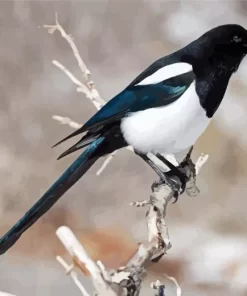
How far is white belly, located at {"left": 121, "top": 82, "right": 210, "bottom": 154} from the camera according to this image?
38.8 inches

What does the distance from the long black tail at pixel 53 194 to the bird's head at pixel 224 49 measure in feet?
0.89

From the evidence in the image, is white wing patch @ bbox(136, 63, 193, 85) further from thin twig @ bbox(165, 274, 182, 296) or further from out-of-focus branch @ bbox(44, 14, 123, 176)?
thin twig @ bbox(165, 274, 182, 296)

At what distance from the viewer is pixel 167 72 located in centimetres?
102

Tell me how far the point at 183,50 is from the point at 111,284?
0.53 metres

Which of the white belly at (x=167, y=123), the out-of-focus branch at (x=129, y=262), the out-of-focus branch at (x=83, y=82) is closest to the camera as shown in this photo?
the out-of-focus branch at (x=129, y=262)

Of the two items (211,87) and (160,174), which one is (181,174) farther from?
(211,87)

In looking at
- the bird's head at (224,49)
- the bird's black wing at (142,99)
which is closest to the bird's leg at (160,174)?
the bird's black wing at (142,99)

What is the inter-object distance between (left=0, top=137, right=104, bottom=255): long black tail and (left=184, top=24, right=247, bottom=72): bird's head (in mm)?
270

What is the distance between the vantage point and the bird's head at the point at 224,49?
1.02 meters

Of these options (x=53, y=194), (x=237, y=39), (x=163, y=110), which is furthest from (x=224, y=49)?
(x=53, y=194)

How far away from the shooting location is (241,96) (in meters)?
1.12

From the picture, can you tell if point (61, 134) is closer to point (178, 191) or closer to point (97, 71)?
point (97, 71)

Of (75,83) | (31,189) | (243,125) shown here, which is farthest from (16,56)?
(243,125)

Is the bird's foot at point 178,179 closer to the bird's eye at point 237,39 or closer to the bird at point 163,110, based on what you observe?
the bird at point 163,110
